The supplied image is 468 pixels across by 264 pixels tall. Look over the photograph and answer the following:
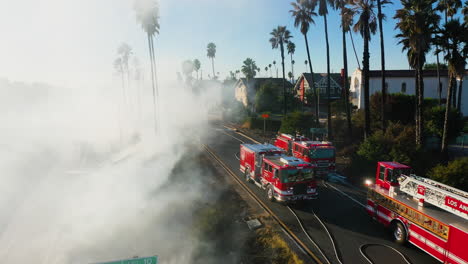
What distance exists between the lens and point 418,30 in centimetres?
2502

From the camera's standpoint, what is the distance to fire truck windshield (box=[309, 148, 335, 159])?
2520 centimetres

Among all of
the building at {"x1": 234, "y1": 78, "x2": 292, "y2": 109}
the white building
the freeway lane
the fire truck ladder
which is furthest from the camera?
the building at {"x1": 234, "y1": 78, "x2": 292, "y2": 109}

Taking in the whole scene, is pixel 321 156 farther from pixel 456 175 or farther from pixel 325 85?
pixel 325 85

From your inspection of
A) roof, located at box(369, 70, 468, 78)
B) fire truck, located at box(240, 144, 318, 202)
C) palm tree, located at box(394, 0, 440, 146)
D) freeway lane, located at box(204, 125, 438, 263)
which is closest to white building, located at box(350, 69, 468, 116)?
roof, located at box(369, 70, 468, 78)

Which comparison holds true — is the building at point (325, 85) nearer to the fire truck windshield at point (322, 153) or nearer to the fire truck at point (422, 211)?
the fire truck windshield at point (322, 153)

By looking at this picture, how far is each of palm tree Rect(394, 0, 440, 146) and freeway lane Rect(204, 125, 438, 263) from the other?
11.5 m

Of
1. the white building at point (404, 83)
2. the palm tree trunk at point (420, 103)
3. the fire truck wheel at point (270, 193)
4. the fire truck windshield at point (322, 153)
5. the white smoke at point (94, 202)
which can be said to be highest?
the white building at point (404, 83)

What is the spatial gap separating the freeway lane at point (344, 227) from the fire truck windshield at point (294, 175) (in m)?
1.99

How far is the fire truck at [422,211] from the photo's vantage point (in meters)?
11.2

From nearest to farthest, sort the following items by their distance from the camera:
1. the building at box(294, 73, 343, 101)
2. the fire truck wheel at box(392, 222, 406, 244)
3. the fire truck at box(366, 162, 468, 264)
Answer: the fire truck at box(366, 162, 468, 264), the fire truck wheel at box(392, 222, 406, 244), the building at box(294, 73, 343, 101)

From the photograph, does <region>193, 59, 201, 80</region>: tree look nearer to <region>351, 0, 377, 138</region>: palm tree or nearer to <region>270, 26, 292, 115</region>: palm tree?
<region>270, 26, 292, 115</region>: palm tree

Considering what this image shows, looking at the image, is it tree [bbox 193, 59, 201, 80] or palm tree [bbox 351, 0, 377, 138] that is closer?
palm tree [bbox 351, 0, 377, 138]

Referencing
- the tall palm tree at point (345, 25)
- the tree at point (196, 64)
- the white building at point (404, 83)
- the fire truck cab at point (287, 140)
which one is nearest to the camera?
the fire truck cab at point (287, 140)

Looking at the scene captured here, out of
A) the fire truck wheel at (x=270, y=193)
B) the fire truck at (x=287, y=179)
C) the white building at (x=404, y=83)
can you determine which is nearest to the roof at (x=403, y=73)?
the white building at (x=404, y=83)
